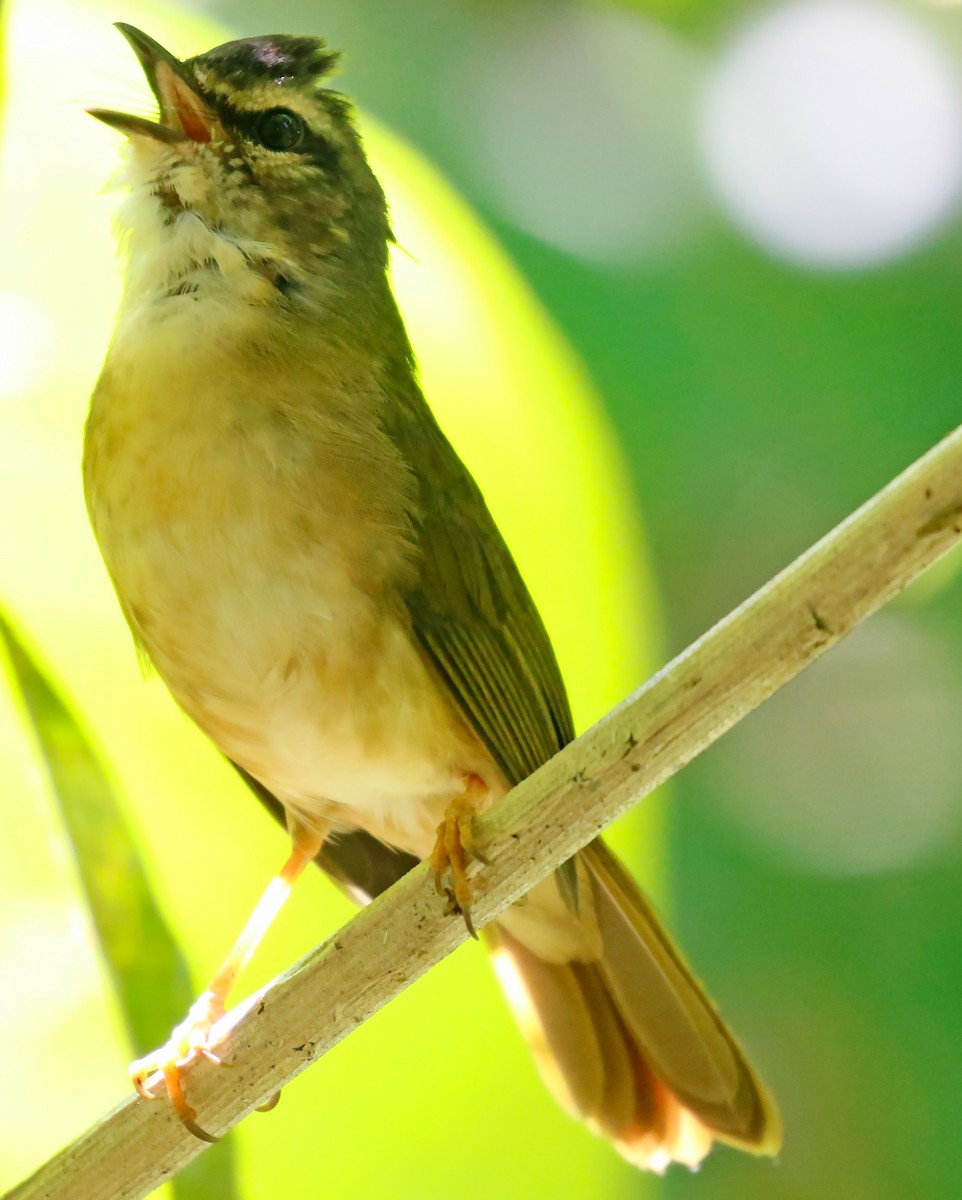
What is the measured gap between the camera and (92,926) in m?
1.59

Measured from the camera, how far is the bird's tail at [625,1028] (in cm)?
175

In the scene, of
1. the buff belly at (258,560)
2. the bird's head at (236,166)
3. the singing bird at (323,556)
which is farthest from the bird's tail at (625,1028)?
the bird's head at (236,166)

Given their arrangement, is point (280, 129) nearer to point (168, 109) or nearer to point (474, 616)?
point (168, 109)

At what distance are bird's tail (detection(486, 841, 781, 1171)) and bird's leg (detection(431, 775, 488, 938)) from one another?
0.24 meters

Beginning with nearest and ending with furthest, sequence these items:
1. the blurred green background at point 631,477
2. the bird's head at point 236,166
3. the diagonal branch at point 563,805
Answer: the diagonal branch at point 563,805
the bird's head at point 236,166
the blurred green background at point 631,477

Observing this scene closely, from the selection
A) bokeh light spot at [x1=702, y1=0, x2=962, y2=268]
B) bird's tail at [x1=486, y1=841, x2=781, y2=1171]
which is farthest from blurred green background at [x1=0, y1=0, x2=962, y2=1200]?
bird's tail at [x1=486, y1=841, x2=781, y2=1171]

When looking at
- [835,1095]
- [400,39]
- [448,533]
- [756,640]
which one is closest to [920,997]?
[835,1095]

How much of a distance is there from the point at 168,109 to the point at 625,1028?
1.47 metres

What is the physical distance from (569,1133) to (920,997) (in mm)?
648

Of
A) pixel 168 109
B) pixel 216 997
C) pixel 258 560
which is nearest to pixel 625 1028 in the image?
pixel 216 997

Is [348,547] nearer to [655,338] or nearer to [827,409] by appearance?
[655,338]

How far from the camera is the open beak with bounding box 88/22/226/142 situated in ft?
5.48

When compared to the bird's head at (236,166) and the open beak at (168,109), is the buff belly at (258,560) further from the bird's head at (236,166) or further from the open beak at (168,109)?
Result: the open beak at (168,109)

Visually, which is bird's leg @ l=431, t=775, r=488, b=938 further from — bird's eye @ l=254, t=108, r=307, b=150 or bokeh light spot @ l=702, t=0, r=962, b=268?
bokeh light spot @ l=702, t=0, r=962, b=268
